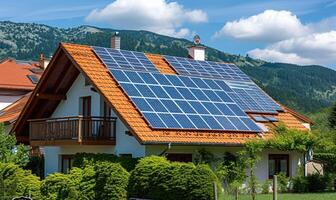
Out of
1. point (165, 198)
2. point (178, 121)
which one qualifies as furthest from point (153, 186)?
point (178, 121)

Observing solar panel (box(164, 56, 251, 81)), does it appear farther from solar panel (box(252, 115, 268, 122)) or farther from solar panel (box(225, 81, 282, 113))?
solar panel (box(252, 115, 268, 122))

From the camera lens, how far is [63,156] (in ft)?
104

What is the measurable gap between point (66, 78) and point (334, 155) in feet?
43.4

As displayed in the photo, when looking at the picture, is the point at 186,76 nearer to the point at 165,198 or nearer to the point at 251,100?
the point at 251,100

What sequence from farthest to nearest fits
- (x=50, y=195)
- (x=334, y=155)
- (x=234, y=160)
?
(x=334, y=155)
(x=234, y=160)
(x=50, y=195)

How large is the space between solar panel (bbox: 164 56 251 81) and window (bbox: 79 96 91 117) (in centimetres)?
466

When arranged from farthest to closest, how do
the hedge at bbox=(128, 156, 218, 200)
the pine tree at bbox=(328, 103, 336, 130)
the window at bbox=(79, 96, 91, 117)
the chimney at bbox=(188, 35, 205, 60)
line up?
the pine tree at bbox=(328, 103, 336, 130)
the chimney at bbox=(188, 35, 205, 60)
the window at bbox=(79, 96, 91, 117)
the hedge at bbox=(128, 156, 218, 200)

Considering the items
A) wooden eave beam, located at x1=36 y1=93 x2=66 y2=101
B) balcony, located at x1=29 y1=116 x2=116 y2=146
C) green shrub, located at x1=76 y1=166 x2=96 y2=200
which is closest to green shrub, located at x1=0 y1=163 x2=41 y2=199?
green shrub, located at x1=76 y1=166 x2=96 y2=200

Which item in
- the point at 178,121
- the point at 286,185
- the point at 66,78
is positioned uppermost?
the point at 66,78

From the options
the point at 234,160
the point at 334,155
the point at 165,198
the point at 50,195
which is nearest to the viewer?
the point at 165,198

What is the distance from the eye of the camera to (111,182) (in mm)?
22891

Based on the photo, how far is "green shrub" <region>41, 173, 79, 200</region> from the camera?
74.5ft

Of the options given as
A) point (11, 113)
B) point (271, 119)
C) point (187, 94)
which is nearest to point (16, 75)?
point (11, 113)

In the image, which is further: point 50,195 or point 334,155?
point 334,155
